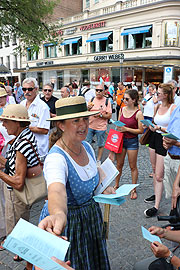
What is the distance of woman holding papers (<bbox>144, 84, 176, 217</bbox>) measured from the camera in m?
3.61


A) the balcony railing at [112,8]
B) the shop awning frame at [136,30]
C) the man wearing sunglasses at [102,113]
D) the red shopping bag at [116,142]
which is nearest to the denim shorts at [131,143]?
the red shopping bag at [116,142]

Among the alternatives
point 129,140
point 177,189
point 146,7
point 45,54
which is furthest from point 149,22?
point 177,189

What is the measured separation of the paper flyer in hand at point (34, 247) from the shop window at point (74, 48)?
100 feet

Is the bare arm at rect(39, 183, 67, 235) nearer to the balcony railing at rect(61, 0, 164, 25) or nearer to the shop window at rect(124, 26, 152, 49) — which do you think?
the shop window at rect(124, 26, 152, 49)

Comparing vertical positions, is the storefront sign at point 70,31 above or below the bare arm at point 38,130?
above

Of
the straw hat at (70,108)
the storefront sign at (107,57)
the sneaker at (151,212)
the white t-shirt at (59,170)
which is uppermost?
the storefront sign at (107,57)

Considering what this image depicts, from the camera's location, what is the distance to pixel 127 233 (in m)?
3.21

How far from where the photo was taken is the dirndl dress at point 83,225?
1646mm

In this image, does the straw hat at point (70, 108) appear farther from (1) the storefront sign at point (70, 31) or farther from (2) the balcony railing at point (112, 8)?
(1) the storefront sign at point (70, 31)

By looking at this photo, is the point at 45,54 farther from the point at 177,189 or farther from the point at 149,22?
the point at 177,189

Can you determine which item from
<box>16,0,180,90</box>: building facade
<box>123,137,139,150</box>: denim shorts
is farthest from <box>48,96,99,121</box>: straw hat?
<box>16,0,180,90</box>: building facade

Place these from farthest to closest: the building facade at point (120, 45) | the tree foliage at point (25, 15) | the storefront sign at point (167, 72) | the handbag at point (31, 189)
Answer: the building facade at point (120, 45) → the storefront sign at point (167, 72) → the tree foliage at point (25, 15) → the handbag at point (31, 189)

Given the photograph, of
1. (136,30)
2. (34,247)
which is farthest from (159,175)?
(136,30)

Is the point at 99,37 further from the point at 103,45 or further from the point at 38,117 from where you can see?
the point at 38,117
